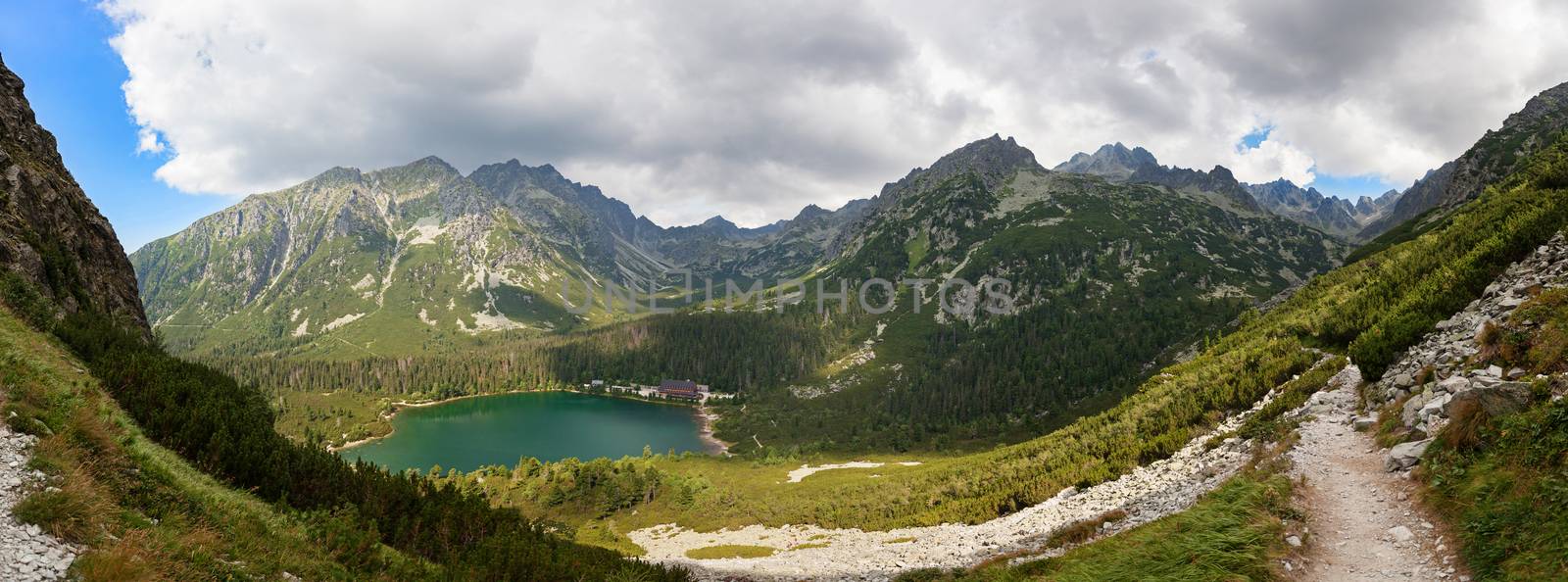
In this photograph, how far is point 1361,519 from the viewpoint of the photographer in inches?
529

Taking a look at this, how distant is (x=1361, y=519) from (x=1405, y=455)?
3.16 meters

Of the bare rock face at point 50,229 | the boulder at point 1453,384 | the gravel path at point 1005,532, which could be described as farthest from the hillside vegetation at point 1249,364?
the bare rock face at point 50,229

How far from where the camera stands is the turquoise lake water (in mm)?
141750

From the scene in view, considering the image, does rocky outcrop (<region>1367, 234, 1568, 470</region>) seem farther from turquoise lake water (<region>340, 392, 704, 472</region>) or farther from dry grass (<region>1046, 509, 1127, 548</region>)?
turquoise lake water (<region>340, 392, 704, 472</region>)

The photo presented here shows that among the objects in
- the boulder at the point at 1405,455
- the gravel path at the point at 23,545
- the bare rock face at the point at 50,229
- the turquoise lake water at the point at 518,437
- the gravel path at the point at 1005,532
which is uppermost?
the bare rock face at the point at 50,229

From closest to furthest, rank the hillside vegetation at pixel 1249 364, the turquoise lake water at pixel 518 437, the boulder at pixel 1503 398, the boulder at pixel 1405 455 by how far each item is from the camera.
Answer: the boulder at pixel 1503 398, the boulder at pixel 1405 455, the hillside vegetation at pixel 1249 364, the turquoise lake water at pixel 518 437

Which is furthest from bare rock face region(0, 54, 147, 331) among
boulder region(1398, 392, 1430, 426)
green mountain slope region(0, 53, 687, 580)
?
boulder region(1398, 392, 1430, 426)

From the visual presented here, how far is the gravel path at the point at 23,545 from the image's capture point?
25.6 ft

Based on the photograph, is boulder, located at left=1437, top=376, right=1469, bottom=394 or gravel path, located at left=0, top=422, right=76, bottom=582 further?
boulder, located at left=1437, top=376, right=1469, bottom=394

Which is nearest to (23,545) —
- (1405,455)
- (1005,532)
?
(1405,455)

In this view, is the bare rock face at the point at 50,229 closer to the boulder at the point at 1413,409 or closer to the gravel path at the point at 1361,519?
the gravel path at the point at 1361,519

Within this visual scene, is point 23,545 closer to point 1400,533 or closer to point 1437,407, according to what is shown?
point 1400,533

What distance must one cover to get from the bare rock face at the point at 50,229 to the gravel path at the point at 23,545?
2332 centimetres

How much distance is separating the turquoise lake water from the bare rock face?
102 m
